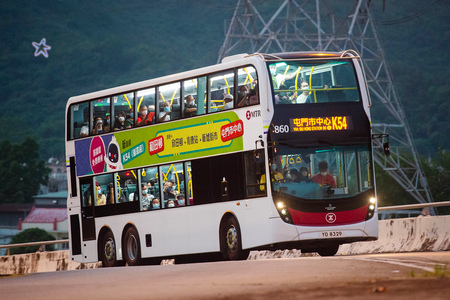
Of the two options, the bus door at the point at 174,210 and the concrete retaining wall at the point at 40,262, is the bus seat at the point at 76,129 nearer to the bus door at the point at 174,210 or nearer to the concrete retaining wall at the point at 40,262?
the bus door at the point at 174,210

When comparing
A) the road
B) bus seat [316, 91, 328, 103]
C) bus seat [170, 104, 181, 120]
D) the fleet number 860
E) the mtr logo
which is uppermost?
bus seat [170, 104, 181, 120]

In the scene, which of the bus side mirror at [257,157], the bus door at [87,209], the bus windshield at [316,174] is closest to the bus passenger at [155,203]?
the bus door at [87,209]

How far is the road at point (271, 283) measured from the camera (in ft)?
32.6

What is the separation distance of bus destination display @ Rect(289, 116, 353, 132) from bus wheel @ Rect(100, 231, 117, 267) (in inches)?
270

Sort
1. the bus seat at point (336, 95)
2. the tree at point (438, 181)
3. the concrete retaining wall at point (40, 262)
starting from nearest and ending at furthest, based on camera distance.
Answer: the bus seat at point (336, 95), the concrete retaining wall at point (40, 262), the tree at point (438, 181)

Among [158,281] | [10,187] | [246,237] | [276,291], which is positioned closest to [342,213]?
[246,237]

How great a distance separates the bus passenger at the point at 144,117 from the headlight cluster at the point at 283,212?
482 centimetres

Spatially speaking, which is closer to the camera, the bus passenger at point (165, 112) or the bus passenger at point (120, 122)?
the bus passenger at point (165, 112)

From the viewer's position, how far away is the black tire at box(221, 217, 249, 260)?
1934 cm

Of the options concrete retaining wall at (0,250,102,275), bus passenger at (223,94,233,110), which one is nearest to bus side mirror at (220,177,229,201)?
bus passenger at (223,94,233,110)

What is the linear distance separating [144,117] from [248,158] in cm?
399

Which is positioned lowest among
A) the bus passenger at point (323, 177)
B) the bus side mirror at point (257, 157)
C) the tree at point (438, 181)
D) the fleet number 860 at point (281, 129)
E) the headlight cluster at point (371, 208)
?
the headlight cluster at point (371, 208)

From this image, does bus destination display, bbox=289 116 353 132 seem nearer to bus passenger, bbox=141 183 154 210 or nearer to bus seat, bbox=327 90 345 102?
bus seat, bbox=327 90 345 102

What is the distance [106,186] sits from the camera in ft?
78.2
